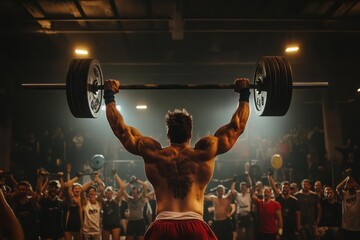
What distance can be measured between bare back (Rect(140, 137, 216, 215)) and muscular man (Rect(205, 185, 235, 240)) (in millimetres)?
4381

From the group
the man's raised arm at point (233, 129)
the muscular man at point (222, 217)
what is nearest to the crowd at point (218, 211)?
the muscular man at point (222, 217)

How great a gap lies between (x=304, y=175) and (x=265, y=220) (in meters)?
2.86

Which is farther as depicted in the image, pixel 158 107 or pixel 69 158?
pixel 158 107

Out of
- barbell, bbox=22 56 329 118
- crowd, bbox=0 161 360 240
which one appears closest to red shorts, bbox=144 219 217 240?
barbell, bbox=22 56 329 118

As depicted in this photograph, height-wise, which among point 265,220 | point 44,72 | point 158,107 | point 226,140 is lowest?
point 265,220

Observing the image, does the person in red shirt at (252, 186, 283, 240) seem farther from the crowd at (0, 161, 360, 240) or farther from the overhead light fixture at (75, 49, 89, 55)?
the overhead light fixture at (75, 49, 89, 55)

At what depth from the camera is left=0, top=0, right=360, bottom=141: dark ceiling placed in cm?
585

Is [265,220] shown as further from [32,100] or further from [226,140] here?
[32,100]

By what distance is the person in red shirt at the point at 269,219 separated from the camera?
593 centimetres

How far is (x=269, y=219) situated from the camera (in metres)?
5.95

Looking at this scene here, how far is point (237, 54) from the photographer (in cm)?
798

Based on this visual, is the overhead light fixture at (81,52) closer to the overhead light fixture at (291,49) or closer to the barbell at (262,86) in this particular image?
the overhead light fixture at (291,49)

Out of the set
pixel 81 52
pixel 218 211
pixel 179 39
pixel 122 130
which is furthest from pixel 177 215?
pixel 81 52

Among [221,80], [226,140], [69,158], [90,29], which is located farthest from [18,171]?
[226,140]
